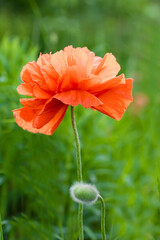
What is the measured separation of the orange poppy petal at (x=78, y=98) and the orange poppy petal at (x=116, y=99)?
52 millimetres

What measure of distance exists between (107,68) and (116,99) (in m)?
0.06

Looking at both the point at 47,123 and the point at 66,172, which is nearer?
the point at 47,123

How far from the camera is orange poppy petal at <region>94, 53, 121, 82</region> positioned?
687mm

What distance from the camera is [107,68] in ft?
2.29

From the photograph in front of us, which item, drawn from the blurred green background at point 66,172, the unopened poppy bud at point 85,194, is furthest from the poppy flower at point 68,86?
the blurred green background at point 66,172

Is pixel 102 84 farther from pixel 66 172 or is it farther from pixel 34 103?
pixel 66 172

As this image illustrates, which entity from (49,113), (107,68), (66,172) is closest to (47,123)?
(49,113)

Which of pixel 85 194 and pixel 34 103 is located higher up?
pixel 34 103

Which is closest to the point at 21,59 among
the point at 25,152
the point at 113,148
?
the point at 25,152

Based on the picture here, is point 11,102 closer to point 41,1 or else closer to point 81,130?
point 81,130

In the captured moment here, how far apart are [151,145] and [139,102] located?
594mm

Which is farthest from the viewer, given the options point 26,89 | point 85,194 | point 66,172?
point 66,172

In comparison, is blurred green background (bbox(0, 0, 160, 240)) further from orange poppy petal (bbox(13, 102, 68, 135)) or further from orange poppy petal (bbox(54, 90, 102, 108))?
orange poppy petal (bbox(54, 90, 102, 108))

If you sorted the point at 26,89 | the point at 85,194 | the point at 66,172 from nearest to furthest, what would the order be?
the point at 85,194
the point at 26,89
the point at 66,172
